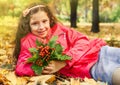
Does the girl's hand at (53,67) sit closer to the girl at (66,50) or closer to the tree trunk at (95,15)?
the girl at (66,50)

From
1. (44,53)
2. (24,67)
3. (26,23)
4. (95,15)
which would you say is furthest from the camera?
(95,15)

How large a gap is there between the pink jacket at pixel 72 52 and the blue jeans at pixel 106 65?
0.05 meters

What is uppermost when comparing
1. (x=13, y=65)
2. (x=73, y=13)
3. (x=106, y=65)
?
(x=73, y=13)

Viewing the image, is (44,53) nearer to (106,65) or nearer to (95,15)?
(106,65)

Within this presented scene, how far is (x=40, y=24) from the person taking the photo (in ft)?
10.00

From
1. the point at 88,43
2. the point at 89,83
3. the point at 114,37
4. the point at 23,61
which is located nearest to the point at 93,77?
the point at 89,83

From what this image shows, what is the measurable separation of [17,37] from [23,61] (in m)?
0.42

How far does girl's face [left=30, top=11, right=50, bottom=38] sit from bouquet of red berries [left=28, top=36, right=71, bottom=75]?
24cm

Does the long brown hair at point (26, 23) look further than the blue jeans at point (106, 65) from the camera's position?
Yes

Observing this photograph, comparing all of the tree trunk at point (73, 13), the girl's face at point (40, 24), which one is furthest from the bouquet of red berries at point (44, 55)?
the tree trunk at point (73, 13)

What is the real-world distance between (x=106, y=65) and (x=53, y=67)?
16.4 inches

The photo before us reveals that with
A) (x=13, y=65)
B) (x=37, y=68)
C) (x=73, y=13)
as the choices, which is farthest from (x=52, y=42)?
(x=73, y=13)

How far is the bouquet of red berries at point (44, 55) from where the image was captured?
2775 millimetres

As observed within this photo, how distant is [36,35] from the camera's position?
3.11 m
